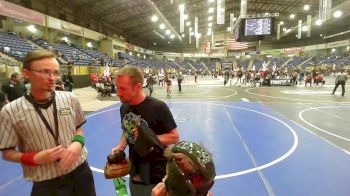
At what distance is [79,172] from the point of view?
2287 millimetres

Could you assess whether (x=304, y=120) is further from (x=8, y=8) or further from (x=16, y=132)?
(x=8, y=8)

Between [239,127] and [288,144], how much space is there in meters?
2.15

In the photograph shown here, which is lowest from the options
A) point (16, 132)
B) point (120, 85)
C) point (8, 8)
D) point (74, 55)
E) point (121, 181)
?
point (121, 181)

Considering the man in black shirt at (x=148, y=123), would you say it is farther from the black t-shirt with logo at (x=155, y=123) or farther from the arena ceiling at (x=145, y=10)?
the arena ceiling at (x=145, y=10)

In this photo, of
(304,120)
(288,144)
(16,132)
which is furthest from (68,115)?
(304,120)

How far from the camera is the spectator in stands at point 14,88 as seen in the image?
375 inches

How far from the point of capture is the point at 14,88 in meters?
9.58

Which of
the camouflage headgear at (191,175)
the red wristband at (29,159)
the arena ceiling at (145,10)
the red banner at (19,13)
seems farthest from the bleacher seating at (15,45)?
the camouflage headgear at (191,175)

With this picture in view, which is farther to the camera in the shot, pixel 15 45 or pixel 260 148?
pixel 15 45

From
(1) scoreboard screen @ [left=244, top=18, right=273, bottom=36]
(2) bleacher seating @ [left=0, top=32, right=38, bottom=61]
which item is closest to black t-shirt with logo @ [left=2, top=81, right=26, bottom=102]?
(2) bleacher seating @ [left=0, top=32, right=38, bottom=61]

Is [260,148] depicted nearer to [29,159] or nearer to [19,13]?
[29,159]

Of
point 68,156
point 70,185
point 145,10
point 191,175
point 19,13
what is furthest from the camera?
point 145,10

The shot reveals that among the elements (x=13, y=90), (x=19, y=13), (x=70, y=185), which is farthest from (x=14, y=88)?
(x=19, y=13)

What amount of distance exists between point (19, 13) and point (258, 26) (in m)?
21.4
